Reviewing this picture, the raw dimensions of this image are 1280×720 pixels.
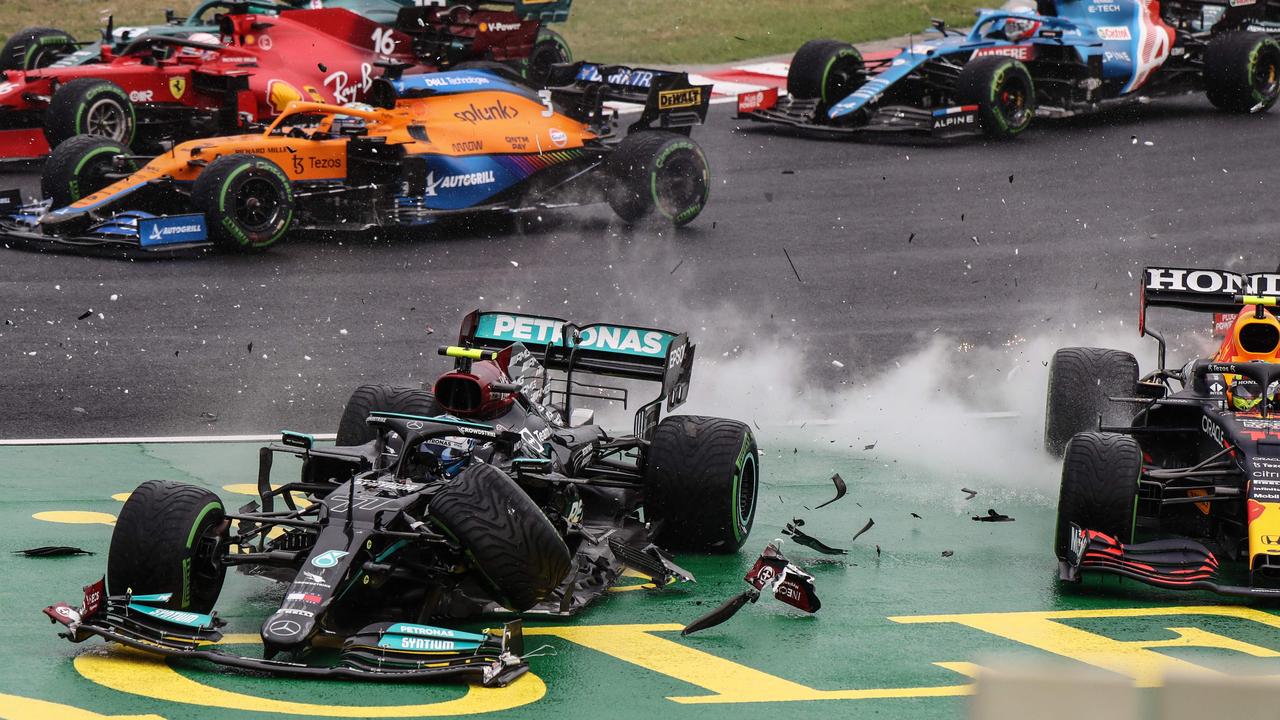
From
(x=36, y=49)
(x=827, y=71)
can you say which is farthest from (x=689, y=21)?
(x=36, y=49)

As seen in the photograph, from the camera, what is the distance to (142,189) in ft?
63.0

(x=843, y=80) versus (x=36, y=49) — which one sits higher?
(x=843, y=80)

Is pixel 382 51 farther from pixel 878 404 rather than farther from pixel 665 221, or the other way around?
pixel 878 404

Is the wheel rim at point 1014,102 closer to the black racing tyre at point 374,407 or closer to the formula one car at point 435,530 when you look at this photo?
the formula one car at point 435,530

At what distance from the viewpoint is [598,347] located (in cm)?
1160

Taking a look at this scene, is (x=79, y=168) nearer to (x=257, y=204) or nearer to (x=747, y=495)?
(x=257, y=204)

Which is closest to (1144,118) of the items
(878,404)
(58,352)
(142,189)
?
(878,404)

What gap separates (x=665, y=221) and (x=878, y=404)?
6276mm

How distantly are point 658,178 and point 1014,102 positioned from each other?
252 inches

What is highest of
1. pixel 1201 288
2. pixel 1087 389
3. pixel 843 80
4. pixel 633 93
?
pixel 843 80

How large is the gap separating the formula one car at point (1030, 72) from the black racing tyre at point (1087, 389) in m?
11.5

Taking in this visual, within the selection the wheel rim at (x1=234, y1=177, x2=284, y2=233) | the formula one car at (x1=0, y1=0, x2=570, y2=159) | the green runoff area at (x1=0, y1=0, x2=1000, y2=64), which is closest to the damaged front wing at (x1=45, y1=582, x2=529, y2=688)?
the wheel rim at (x1=234, y1=177, x2=284, y2=233)

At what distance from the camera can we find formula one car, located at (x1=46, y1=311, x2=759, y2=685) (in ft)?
27.4

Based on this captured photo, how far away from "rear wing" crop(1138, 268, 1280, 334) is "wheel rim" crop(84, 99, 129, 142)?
45.9 feet
